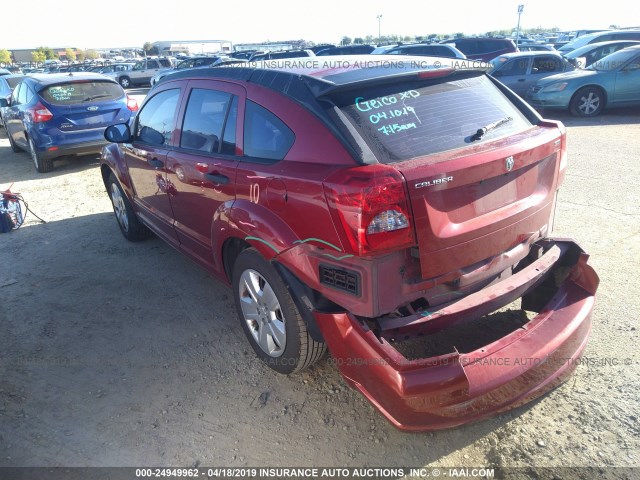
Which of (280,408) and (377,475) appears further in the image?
(280,408)

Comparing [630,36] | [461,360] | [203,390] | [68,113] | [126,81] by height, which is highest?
[630,36]

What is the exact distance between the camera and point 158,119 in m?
4.01

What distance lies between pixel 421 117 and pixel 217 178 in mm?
1340

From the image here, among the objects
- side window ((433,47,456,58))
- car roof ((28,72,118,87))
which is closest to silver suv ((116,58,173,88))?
side window ((433,47,456,58))

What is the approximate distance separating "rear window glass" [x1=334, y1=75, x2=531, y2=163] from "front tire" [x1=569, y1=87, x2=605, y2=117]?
9.72m

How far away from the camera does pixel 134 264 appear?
478cm

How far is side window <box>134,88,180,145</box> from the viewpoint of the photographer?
12.3ft

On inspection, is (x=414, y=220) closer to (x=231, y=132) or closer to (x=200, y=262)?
(x=231, y=132)

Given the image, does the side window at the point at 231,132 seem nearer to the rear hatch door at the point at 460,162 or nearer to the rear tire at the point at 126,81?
the rear hatch door at the point at 460,162

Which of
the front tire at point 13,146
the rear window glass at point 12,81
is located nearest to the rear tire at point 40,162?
the front tire at point 13,146

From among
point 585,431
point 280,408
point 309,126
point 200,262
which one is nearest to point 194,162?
point 200,262

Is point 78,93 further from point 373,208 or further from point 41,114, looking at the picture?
point 373,208

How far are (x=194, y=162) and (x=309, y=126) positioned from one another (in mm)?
1202

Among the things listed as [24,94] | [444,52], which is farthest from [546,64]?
[24,94]
